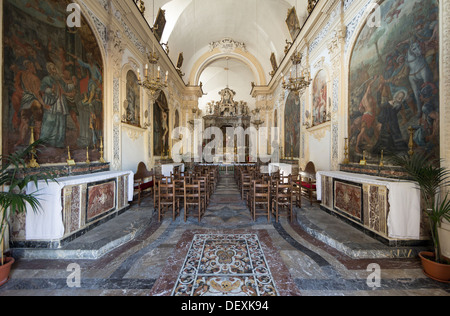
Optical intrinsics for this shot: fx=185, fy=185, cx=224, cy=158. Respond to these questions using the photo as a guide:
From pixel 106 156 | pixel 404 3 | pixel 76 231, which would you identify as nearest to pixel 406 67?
pixel 404 3

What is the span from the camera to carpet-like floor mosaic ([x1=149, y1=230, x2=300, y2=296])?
7.23 feet

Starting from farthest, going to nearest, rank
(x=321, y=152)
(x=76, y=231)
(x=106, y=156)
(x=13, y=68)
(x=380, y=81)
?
(x=321, y=152), (x=106, y=156), (x=380, y=81), (x=76, y=231), (x=13, y=68)

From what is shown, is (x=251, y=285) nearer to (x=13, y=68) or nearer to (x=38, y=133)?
(x=38, y=133)

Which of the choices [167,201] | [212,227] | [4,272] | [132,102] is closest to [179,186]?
[167,201]

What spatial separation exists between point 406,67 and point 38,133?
→ 7.00 metres

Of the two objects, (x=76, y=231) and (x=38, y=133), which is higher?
(x=38, y=133)

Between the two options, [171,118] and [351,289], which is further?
[171,118]

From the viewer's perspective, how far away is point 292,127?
10.2 m

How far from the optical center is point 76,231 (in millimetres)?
3412

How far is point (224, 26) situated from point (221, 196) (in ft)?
40.7

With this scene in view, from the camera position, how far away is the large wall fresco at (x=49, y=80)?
119 inches

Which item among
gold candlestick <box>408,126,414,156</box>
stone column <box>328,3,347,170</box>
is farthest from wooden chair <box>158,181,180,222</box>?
stone column <box>328,3,347,170</box>

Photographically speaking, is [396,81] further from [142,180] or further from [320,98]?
[142,180]

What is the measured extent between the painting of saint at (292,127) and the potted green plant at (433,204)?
639 centimetres
